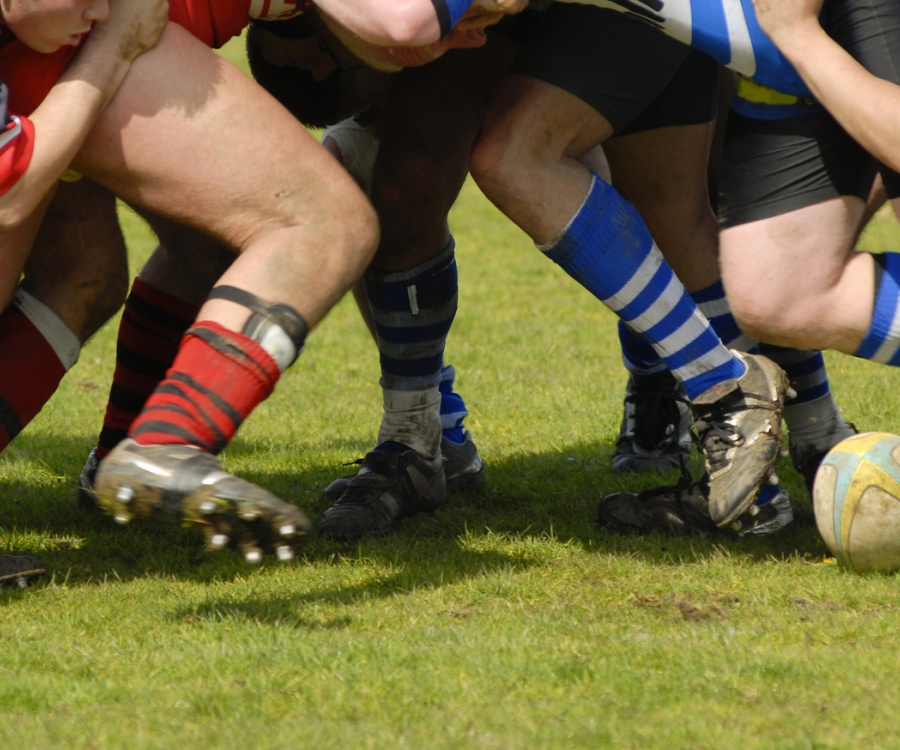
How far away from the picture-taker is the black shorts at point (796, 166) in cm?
348

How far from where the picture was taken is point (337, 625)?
2.99m

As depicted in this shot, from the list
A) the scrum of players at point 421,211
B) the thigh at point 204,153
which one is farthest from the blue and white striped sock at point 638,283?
the thigh at point 204,153

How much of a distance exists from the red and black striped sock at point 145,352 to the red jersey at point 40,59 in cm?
105

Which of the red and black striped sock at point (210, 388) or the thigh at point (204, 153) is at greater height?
the thigh at point (204, 153)

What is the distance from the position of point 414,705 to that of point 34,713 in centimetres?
71

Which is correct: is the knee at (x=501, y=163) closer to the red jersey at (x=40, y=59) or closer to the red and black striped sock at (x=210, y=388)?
the red jersey at (x=40, y=59)

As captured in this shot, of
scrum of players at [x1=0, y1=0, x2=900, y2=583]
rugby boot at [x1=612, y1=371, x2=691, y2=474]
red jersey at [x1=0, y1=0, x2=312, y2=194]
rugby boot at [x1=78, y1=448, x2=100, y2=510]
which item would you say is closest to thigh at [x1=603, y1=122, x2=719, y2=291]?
scrum of players at [x1=0, y1=0, x2=900, y2=583]

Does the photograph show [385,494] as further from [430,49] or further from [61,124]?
[61,124]

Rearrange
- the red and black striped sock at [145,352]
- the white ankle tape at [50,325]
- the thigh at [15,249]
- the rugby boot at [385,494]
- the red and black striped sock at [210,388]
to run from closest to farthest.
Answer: the red and black striped sock at [210,388] → the thigh at [15,249] → the white ankle tape at [50,325] → the rugby boot at [385,494] → the red and black striped sock at [145,352]

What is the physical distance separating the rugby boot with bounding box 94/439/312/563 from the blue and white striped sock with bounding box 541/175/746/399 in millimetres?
1248

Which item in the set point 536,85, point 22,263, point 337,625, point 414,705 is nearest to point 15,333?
point 22,263

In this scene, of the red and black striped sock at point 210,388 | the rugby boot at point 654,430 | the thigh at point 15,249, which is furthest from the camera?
the rugby boot at point 654,430

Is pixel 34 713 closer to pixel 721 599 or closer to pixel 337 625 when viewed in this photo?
pixel 337 625

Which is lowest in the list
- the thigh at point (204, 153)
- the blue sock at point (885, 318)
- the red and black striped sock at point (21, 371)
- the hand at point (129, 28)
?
the red and black striped sock at point (21, 371)
